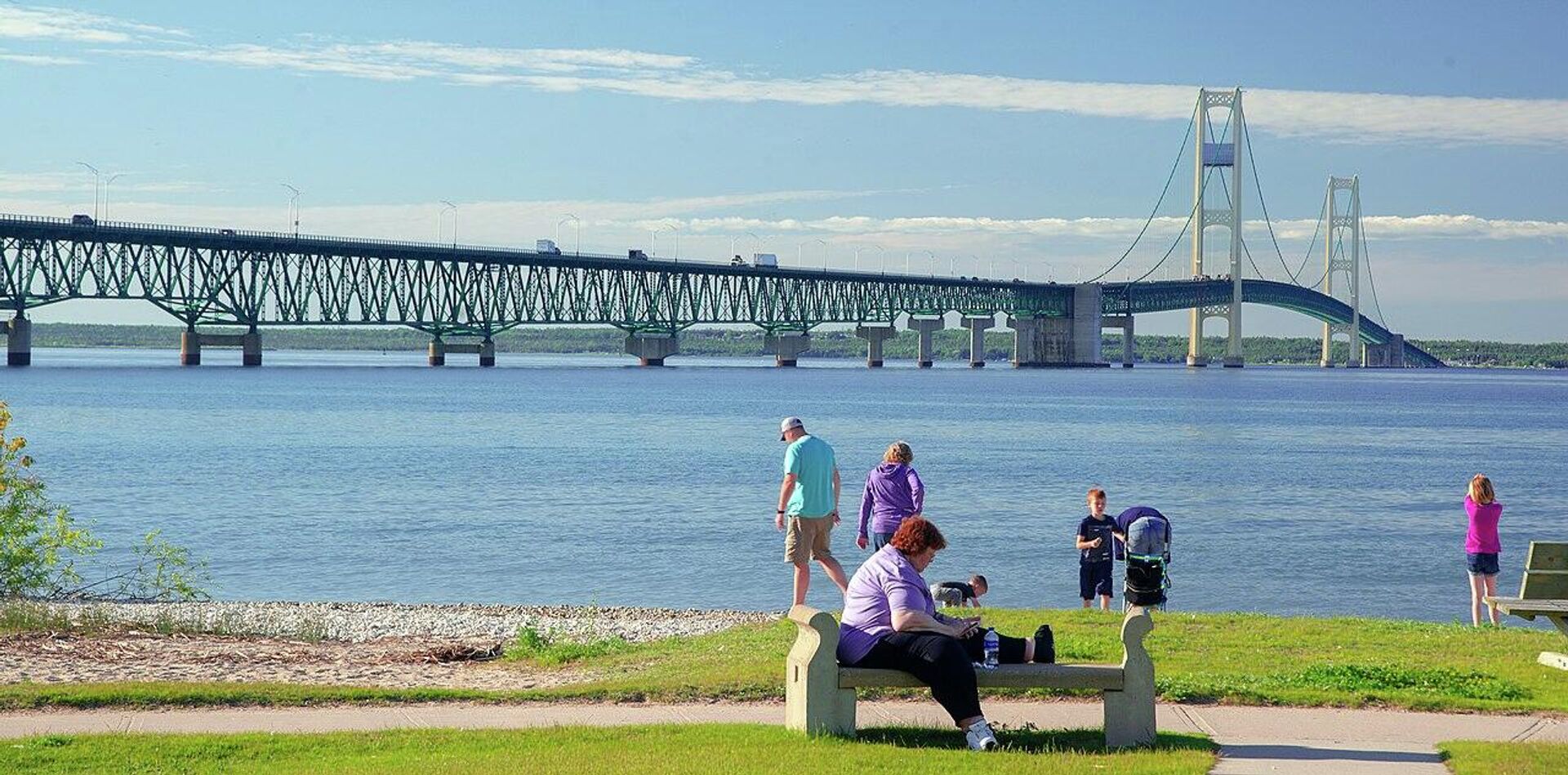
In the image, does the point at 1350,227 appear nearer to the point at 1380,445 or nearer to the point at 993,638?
the point at 1380,445

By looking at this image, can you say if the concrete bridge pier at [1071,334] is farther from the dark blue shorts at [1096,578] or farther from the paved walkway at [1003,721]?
the paved walkway at [1003,721]

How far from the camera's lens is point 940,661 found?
32.8 feet

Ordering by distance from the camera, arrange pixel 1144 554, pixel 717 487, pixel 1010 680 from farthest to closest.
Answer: pixel 717 487 < pixel 1144 554 < pixel 1010 680

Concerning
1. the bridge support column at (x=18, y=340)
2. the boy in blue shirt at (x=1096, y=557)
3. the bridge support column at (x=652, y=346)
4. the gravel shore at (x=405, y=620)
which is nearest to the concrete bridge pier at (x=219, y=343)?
the bridge support column at (x=18, y=340)

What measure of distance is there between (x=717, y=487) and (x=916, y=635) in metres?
35.1

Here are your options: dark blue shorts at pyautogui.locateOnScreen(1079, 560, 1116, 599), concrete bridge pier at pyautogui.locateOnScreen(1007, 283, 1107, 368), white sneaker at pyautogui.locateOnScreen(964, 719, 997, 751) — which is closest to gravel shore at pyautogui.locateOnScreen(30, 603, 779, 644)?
dark blue shorts at pyautogui.locateOnScreen(1079, 560, 1116, 599)

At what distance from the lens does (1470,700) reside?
461 inches

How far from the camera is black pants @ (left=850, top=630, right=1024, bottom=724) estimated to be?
10016 mm

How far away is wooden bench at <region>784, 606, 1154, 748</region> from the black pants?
2.7 inches

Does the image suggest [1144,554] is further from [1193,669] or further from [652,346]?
[652,346]

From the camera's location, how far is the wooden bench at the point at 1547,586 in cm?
1292

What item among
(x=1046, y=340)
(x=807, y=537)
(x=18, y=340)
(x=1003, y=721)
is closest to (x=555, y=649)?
(x=807, y=537)

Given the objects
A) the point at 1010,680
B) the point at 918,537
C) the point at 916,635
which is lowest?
the point at 1010,680

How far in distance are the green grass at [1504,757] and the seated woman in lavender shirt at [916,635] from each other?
86.2 inches
